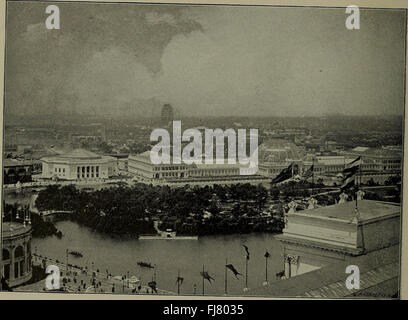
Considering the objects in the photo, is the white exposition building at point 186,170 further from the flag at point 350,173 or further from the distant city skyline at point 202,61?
the flag at point 350,173

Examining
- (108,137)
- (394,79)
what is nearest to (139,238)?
(108,137)

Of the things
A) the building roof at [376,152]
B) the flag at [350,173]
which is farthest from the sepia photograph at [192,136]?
the flag at [350,173]

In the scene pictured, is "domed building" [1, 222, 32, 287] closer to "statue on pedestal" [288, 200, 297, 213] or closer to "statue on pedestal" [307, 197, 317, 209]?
"statue on pedestal" [288, 200, 297, 213]

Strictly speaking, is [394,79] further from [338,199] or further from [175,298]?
[175,298]

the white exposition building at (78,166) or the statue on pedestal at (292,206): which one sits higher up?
the white exposition building at (78,166)

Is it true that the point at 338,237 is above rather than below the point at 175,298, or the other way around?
above

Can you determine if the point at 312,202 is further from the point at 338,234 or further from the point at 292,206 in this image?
the point at 338,234

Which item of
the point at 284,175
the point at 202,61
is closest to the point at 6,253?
the point at 202,61
